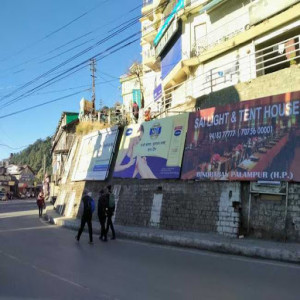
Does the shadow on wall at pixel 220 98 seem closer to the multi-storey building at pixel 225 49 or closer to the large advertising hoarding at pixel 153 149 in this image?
the multi-storey building at pixel 225 49

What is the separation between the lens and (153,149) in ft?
55.8

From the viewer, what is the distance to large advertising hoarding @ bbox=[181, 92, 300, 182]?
11.1m

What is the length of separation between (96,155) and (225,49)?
9992 millimetres

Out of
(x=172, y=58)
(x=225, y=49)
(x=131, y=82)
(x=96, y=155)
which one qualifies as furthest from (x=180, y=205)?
(x=131, y=82)

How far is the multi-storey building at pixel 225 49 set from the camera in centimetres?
1512

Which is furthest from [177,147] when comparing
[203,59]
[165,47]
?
[165,47]

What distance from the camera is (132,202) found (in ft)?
56.1

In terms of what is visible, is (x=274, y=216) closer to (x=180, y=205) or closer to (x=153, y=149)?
(x=180, y=205)

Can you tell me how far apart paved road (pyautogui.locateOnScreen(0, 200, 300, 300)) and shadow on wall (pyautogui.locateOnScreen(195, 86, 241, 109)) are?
6.79 metres

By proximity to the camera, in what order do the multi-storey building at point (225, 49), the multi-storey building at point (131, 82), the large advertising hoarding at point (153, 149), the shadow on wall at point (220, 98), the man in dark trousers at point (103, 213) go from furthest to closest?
the multi-storey building at point (131, 82) → the large advertising hoarding at point (153, 149) → the multi-storey building at point (225, 49) → the shadow on wall at point (220, 98) → the man in dark trousers at point (103, 213)

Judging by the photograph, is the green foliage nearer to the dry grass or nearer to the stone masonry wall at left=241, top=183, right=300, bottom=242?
the dry grass

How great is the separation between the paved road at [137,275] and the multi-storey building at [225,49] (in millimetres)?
6842

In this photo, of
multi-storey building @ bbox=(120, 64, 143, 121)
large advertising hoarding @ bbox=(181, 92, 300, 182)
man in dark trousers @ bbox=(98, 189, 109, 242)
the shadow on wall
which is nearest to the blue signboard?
the shadow on wall

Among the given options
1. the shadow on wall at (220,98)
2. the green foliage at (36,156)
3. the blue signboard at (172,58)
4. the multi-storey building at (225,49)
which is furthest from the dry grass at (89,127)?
the green foliage at (36,156)
